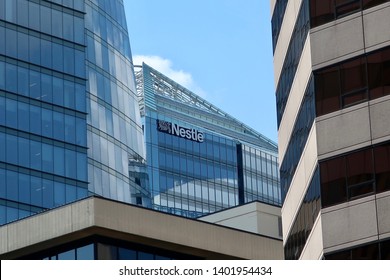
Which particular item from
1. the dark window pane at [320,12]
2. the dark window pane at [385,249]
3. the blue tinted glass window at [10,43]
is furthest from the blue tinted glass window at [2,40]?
the dark window pane at [385,249]

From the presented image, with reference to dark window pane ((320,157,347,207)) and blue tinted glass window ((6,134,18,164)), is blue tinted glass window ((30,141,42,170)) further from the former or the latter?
dark window pane ((320,157,347,207))

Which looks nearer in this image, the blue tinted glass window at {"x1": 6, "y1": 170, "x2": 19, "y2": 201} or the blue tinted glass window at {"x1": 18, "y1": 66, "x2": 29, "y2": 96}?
the blue tinted glass window at {"x1": 6, "y1": 170, "x2": 19, "y2": 201}

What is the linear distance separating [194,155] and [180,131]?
12.1ft

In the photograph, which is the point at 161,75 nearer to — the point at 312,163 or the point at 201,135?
the point at 201,135

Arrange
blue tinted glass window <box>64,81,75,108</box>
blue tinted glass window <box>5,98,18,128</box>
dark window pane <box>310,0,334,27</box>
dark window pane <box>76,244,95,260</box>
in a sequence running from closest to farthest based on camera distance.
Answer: dark window pane <box>310,0,334,27</box>
dark window pane <box>76,244,95,260</box>
blue tinted glass window <box>5,98,18,128</box>
blue tinted glass window <box>64,81,75,108</box>

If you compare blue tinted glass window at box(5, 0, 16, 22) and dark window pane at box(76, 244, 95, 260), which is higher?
blue tinted glass window at box(5, 0, 16, 22)

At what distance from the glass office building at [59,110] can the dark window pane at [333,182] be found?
54.8 m

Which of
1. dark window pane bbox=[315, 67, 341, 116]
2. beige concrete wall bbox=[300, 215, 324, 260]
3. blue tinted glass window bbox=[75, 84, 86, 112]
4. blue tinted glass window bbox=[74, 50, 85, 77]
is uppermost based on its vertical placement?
blue tinted glass window bbox=[74, 50, 85, 77]

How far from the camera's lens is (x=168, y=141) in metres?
165

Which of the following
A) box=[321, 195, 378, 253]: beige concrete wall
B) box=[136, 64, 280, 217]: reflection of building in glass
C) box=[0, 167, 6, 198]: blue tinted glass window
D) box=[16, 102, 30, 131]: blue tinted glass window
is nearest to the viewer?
box=[321, 195, 378, 253]: beige concrete wall

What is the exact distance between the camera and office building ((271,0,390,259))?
40.3 meters

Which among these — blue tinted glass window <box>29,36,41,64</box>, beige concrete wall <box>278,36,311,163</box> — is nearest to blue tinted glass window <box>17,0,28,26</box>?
blue tinted glass window <box>29,36,41,64</box>

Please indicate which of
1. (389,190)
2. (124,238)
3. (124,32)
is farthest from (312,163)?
(124,32)

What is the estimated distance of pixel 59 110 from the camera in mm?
101688
